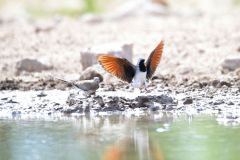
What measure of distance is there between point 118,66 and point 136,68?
19 cm

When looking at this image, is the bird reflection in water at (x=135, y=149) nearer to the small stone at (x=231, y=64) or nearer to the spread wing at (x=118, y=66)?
the spread wing at (x=118, y=66)

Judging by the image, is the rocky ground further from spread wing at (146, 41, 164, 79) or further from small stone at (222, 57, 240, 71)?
spread wing at (146, 41, 164, 79)

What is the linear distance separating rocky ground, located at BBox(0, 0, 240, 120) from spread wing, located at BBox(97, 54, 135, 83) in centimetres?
25

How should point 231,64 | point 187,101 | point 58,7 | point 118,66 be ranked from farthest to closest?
point 58,7
point 231,64
point 187,101
point 118,66

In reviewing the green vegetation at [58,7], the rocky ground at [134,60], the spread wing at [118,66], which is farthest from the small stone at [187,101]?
the green vegetation at [58,7]

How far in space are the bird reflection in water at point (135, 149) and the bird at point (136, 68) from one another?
1.33 meters

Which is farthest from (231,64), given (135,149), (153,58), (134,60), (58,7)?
(58,7)

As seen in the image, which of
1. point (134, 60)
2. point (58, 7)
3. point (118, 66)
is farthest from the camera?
point (58, 7)

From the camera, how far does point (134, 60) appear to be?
12.5 metres

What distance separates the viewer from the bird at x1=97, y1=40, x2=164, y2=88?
862 centimetres

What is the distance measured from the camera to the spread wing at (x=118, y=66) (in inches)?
336

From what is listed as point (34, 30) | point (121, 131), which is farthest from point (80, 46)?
point (121, 131)

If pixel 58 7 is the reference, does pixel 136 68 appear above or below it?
below

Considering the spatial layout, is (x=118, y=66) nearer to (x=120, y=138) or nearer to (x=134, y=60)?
(x=120, y=138)
